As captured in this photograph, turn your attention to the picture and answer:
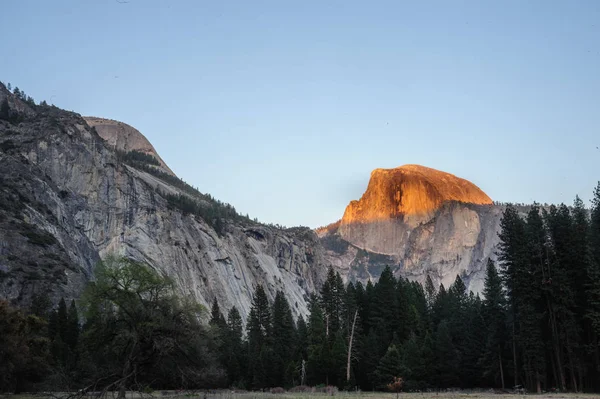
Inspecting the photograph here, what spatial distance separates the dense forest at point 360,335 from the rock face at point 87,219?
40548 millimetres

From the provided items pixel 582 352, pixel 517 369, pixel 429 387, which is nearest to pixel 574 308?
pixel 582 352

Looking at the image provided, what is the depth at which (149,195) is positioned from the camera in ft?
558

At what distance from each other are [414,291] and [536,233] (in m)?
41.1

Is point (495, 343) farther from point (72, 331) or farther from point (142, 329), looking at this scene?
point (72, 331)

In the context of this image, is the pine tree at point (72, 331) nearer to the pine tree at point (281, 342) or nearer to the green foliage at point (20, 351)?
the green foliage at point (20, 351)

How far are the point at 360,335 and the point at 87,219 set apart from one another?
9854cm

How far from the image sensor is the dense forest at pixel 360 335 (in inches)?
1542

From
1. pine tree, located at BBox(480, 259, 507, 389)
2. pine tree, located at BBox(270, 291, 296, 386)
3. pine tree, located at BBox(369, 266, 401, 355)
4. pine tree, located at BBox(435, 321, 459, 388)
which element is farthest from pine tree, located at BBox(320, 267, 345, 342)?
pine tree, located at BBox(480, 259, 507, 389)

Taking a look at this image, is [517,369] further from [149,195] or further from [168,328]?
[149,195]

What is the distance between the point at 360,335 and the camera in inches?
3068

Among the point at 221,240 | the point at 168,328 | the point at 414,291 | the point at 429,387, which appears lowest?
the point at 429,387

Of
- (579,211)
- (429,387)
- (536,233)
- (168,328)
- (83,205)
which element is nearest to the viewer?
(168,328)

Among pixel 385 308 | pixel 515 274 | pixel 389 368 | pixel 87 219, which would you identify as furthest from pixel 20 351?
pixel 87 219

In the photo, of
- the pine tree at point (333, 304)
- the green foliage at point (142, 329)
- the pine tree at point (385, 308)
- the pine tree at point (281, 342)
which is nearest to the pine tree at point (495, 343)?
the pine tree at point (385, 308)
